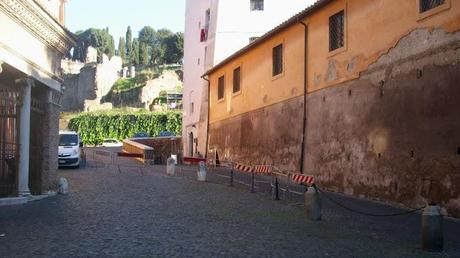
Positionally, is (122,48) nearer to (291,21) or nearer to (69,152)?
(69,152)

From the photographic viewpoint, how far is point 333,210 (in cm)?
1273

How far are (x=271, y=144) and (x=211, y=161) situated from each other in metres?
8.46

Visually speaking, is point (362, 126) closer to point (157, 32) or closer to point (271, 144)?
point (271, 144)

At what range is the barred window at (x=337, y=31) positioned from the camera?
17389 millimetres

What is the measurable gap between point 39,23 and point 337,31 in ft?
30.0

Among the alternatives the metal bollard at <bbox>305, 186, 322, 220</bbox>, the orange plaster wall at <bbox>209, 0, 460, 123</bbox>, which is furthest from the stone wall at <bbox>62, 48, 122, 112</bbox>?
the metal bollard at <bbox>305, 186, 322, 220</bbox>

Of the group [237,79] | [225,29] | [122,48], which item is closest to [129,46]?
[122,48]

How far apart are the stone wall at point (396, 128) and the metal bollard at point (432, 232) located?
12.3ft

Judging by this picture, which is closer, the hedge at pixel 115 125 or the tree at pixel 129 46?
the hedge at pixel 115 125

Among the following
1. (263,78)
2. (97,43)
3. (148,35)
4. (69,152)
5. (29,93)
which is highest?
(148,35)

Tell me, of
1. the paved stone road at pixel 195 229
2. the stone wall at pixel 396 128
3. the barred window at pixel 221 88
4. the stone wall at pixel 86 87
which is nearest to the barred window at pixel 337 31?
the stone wall at pixel 396 128

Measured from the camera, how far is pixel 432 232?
8.26m

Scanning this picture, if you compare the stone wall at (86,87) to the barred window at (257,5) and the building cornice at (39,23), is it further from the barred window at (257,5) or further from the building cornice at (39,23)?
the building cornice at (39,23)

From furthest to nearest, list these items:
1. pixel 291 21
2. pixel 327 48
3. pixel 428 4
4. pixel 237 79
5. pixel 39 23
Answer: pixel 237 79 < pixel 291 21 < pixel 327 48 < pixel 428 4 < pixel 39 23
